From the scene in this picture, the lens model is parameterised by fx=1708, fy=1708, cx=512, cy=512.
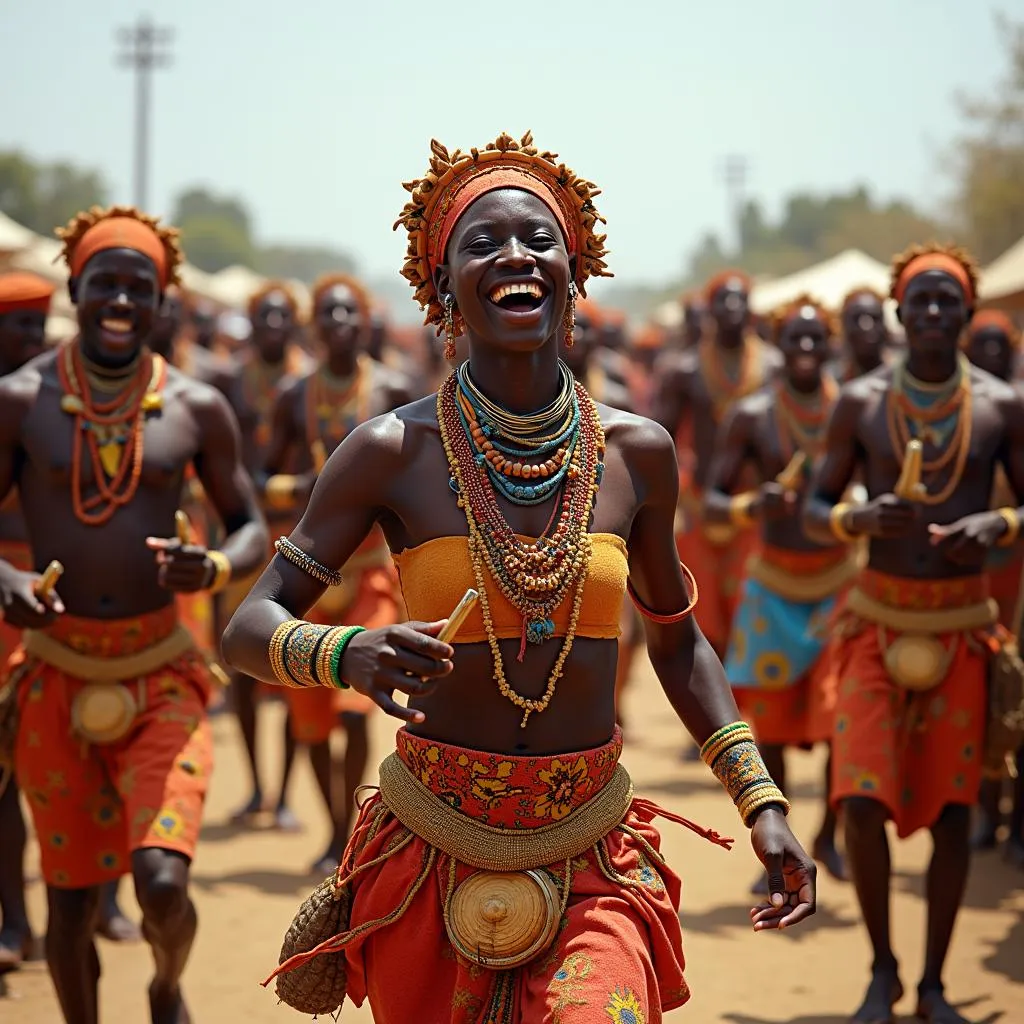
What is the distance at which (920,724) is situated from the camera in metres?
6.32

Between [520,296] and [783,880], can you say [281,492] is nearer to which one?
[520,296]

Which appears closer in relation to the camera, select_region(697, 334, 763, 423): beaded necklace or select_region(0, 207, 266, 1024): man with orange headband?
select_region(0, 207, 266, 1024): man with orange headband

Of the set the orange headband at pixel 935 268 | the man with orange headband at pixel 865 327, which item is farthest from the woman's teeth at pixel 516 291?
the man with orange headband at pixel 865 327

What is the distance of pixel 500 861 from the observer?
3.75 metres

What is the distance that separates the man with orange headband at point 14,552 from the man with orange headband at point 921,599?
324 centimetres

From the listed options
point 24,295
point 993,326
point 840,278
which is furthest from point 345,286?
point 840,278

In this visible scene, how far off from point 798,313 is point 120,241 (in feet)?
14.1

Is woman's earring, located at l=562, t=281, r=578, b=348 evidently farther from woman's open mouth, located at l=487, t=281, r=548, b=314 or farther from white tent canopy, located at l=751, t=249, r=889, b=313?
white tent canopy, located at l=751, t=249, r=889, b=313

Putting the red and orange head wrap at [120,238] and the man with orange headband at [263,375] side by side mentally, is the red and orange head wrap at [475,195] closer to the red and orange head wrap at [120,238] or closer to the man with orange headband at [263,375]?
the red and orange head wrap at [120,238]

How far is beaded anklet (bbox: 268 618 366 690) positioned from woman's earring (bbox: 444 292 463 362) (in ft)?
2.57

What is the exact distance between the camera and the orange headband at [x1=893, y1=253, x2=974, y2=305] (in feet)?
21.3

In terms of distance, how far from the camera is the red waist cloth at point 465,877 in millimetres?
3697

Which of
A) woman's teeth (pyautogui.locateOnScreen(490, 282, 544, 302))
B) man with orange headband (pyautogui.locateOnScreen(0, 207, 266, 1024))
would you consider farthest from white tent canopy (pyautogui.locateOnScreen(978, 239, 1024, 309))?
woman's teeth (pyautogui.locateOnScreen(490, 282, 544, 302))

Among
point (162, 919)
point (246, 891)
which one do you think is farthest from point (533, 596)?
point (246, 891)
